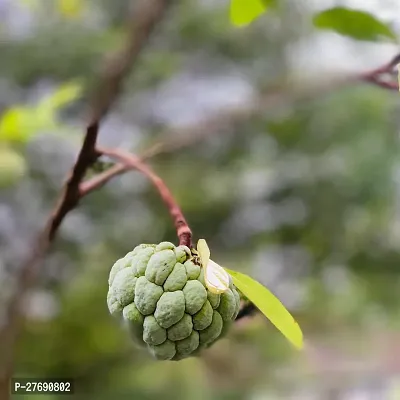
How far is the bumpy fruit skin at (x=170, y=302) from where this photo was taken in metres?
0.37

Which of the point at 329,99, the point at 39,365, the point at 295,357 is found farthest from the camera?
the point at 329,99

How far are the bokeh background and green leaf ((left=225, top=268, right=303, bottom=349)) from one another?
1000 mm

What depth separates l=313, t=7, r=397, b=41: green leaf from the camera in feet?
2.17

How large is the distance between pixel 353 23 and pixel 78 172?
40 cm

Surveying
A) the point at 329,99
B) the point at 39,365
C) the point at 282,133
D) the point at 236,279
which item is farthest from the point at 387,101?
the point at 236,279

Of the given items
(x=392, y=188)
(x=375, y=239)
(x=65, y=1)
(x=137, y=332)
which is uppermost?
(x=137, y=332)

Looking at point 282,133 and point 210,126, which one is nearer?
point 210,126

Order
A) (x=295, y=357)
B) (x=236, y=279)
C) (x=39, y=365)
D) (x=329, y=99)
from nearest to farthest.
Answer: (x=236, y=279), (x=39, y=365), (x=295, y=357), (x=329, y=99)

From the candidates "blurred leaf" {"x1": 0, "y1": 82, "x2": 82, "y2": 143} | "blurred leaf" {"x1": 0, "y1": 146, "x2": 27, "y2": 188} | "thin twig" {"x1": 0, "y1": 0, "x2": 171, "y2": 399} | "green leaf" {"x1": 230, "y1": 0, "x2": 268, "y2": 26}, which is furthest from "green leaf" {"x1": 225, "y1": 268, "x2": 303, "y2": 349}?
"blurred leaf" {"x1": 0, "y1": 146, "x2": 27, "y2": 188}

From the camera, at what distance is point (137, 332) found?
1.32 feet

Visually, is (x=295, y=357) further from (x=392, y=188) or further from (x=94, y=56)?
(x=94, y=56)

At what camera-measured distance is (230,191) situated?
1.64 meters

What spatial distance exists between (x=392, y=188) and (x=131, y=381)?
0.89 m

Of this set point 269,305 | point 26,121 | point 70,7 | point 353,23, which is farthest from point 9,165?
point 269,305
